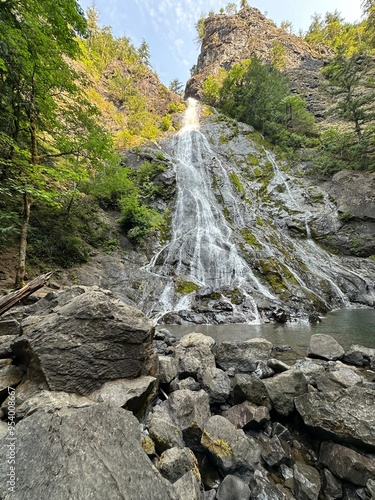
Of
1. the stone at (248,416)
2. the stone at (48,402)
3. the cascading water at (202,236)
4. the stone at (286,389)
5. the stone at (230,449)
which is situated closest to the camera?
the stone at (48,402)

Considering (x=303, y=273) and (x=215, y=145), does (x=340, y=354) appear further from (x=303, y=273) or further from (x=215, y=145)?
(x=215, y=145)

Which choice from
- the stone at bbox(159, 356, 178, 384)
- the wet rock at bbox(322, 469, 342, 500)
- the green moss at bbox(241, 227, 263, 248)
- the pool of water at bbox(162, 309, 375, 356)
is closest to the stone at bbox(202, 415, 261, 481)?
the wet rock at bbox(322, 469, 342, 500)

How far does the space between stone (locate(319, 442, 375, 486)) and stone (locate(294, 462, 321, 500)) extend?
17 cm

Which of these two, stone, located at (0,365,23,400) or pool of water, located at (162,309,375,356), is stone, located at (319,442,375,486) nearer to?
pool of water, located at (162,309,375,356)

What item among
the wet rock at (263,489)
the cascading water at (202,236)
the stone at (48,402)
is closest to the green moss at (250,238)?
the cascading water at (202,236)

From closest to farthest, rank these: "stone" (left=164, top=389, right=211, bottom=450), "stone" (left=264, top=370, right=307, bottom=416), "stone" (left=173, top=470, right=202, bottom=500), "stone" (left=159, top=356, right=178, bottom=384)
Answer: "stone" (left=173, top=470, right=202, bottom=500)
"stone" (left=164, top=389, right=211, bottom=450)
"stone" (left=264, top=370, right=307, bottom=416)
"stone" (left=159, top=356, right=178, bottom=384)

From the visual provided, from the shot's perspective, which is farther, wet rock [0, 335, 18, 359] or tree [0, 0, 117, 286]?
tree [0, 0, 117, 286]

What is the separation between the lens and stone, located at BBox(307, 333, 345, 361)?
455cm

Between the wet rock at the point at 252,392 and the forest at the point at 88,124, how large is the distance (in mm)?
5830

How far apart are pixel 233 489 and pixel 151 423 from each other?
92 cm

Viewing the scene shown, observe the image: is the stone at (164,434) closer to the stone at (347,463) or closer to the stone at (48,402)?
the stone at (48,402)

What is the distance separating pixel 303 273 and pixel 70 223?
13.5m

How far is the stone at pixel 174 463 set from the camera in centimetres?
198

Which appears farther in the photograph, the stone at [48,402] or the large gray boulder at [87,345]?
the large gray boulder at [87,345]
